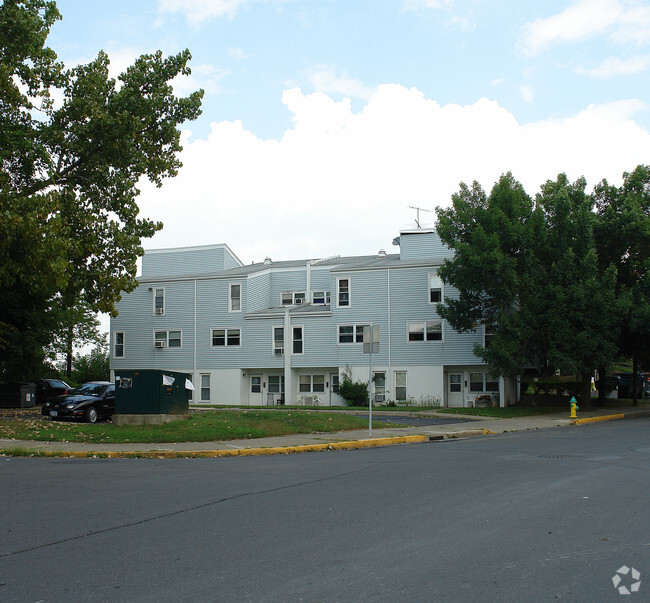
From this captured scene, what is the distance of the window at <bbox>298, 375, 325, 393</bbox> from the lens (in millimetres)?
41125

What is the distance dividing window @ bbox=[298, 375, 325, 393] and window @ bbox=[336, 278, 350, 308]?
15.2 feet

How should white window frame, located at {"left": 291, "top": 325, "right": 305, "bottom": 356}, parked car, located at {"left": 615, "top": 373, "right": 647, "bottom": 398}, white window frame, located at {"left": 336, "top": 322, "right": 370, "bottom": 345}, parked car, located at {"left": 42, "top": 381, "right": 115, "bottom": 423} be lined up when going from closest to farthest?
parked car, located at {"left": 42, "top": 381, "right": 115, "bottom": 423} < white window frame, located at {"left": 336, "top": 322, "right": 370, "bottom": 345} < white window frame, located at {"left": 291, "top": 325, "right": 305, "bottom": 356} < parked car, located at {"left": 615, "top": 373, "right": 647, "bottom": 398}

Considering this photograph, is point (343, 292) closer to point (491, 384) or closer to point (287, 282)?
point (287, 282)

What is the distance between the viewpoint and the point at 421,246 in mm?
41250

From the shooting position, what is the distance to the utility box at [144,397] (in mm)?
20250

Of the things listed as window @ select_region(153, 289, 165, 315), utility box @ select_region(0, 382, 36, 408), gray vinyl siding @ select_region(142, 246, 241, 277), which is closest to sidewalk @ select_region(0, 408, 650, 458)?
utility box @ select_region(0, 382, 36, 408)

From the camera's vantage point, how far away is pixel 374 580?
5.54 meters

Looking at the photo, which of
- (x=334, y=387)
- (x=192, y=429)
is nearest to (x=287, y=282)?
(x=334, y=387)

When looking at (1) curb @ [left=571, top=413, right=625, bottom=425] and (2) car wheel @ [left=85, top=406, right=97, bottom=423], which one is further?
(1) curb @ [left=571, top=413, right=625, bottom=425]

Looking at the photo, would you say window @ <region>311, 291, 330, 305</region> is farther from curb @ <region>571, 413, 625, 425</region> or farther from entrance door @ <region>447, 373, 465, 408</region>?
curb @ <region>571, 413, 625, 425</region>

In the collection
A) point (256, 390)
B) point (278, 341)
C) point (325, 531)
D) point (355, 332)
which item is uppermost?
point (355, 332)

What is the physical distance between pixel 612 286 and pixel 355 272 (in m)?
14.8

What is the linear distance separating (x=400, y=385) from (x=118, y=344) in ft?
61.4

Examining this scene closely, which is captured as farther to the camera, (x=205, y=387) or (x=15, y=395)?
(x=205, y=387)
